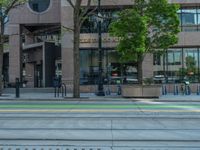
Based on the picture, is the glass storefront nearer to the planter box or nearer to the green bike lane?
the planter box

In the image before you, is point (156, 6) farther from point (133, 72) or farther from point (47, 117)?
point (47, 117)

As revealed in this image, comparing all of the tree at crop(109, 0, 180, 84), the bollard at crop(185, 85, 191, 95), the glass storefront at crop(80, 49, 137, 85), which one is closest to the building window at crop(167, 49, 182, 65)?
the bollard at crop(185, 85, 191, 95)

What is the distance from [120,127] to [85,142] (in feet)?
10.6

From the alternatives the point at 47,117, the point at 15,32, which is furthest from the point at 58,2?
the point at 47,117

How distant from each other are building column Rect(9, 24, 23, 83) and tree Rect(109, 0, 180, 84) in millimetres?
16258

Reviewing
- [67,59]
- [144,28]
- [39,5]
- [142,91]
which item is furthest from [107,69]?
[39,5]

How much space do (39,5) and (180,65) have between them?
51.5ft

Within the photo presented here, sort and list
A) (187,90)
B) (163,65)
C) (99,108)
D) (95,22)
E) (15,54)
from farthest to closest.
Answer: (15,54) < (95,22) < (163,65) < (187,90) < (99,108)

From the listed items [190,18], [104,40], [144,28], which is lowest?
[104,40]

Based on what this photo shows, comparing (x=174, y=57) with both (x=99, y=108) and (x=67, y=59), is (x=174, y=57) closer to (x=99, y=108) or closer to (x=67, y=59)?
(x=67, y=59)

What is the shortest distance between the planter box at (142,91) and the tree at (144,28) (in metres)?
1.08

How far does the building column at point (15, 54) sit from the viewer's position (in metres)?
45.3

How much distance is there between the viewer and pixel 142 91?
101 feet

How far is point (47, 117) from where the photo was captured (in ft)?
55.0
